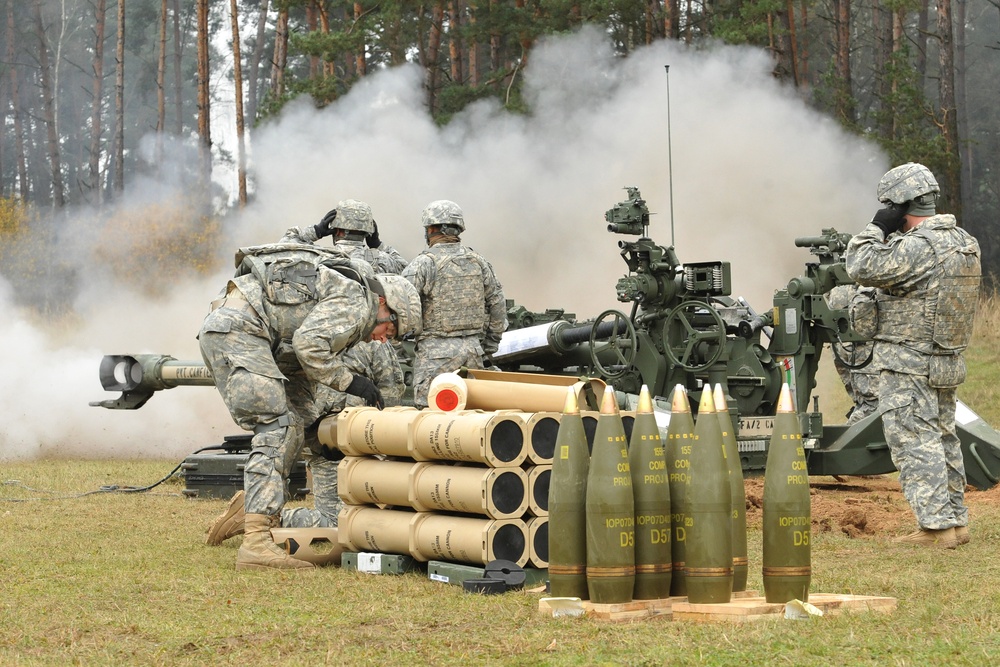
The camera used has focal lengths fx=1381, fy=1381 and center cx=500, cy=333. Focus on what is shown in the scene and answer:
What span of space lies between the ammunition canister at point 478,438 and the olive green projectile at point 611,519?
1263mm

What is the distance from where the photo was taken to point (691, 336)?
36.2 feet

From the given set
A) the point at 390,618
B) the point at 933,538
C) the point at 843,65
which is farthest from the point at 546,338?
the point at 843,65

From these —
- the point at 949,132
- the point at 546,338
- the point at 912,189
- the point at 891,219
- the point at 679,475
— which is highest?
the point at 949,132

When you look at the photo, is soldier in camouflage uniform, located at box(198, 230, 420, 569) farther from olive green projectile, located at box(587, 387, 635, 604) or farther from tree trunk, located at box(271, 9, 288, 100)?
tree trunk, located at box(271, 9, 288, 100)

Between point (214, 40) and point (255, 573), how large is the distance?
41.5 meters

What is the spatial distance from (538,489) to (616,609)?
1.46m

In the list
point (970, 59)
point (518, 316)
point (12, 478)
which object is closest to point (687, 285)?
point (518, 316)

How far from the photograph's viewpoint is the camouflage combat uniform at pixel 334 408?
324 inches

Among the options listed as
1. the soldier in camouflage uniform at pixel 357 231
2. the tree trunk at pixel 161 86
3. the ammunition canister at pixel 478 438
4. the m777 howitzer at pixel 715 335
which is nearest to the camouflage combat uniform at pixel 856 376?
the m777 howitzer at pixel 715 335

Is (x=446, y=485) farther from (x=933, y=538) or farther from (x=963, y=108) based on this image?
(x=963, y=108)

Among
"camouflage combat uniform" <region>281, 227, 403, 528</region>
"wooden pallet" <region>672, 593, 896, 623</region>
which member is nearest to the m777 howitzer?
"camouflage combat uniform" <region>281, 227, 403, 528</region>

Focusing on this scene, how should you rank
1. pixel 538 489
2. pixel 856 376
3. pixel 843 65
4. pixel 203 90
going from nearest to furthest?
pixel 538 489 → pixel 856 376 → pixel 843 65 → pixel 203 90

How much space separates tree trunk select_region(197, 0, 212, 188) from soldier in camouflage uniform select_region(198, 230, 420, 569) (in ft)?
77.8

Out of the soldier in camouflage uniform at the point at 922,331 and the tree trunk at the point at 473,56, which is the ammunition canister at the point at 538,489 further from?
the tree trunk at the point at 473,56
